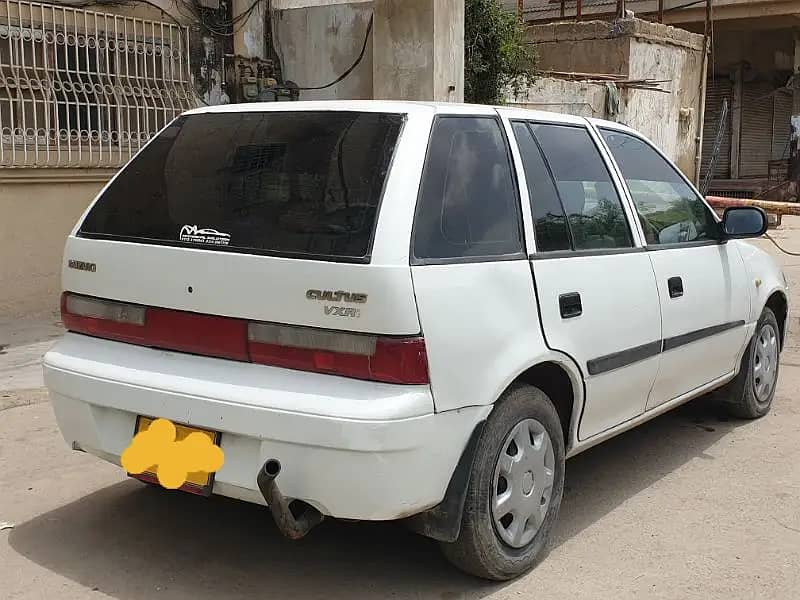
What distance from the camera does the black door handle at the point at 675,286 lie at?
434 cm

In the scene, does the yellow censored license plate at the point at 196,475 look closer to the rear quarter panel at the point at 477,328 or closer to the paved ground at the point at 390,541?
the paved ground at the point at 390,541

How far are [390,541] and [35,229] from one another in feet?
16.8

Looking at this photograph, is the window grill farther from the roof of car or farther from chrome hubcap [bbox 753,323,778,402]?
chrome hubcap [bbox 753,323,778,402]

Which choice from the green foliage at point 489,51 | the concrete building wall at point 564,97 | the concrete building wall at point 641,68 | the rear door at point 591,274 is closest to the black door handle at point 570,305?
the rear door at point 591,274

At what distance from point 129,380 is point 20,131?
488 cm

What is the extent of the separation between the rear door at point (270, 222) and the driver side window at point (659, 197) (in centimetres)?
144

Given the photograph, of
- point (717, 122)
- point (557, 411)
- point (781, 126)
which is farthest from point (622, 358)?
point (781, 126)

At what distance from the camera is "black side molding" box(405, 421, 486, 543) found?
10.3ft

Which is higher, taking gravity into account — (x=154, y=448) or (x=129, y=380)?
(x=129, y=380)

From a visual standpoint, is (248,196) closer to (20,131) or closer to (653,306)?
(653,306)

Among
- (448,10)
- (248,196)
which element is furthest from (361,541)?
(448,10)

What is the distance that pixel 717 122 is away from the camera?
22.8m

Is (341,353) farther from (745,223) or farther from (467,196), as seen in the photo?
(745,223)

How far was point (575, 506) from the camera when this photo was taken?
→ 4.26 m
